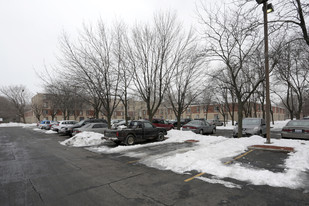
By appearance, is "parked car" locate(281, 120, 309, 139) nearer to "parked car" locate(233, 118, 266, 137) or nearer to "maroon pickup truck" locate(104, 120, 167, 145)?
"parked car" locate(233, 118, 266, 137)

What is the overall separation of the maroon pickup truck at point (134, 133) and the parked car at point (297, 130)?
830 cm

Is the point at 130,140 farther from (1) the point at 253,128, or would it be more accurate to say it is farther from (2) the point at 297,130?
(2) the point at 297,130

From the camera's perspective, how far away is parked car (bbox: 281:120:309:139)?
404 inches

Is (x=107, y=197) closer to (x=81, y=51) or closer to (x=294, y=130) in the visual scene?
(x=294, y=130)

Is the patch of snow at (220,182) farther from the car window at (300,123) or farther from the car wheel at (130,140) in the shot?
the car window at (300,123)

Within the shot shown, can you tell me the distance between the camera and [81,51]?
48.9ft

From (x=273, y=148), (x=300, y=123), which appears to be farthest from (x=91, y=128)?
(x=300, y=123)

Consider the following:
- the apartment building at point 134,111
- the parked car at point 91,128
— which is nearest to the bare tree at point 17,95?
the apartment building at point 134,111

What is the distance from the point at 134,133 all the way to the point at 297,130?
33.3 feet

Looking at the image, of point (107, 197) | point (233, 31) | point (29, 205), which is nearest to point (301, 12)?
point (233, 31)

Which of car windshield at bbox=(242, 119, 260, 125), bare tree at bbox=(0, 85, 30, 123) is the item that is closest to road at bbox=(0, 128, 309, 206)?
car windshield at bbox=(242, 119, 260, 125)

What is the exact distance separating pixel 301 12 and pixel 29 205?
433 inches

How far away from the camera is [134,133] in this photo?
36.9 feet

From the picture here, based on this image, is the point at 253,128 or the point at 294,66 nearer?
the point at 253,128
